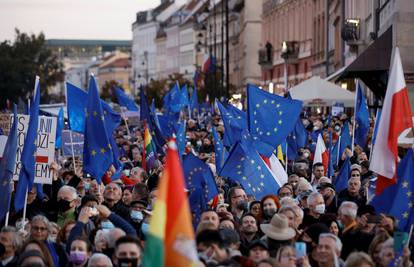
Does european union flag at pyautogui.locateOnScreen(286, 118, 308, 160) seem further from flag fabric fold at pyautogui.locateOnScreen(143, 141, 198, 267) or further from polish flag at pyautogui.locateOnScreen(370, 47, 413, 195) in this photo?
flag fabric fold at pyautogui.locateOnScreen(143, 141, 198, 267)

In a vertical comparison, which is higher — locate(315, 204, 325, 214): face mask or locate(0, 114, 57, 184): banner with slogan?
locate(0, 114, 57, 184): banner with slogan

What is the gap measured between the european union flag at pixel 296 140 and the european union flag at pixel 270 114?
3.50 m

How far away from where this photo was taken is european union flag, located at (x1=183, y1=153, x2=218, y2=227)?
50.9 ft

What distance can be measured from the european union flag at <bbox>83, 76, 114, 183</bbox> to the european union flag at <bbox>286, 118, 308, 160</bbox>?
4636mm

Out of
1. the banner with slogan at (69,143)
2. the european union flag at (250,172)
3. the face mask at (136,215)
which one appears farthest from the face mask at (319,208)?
the banner with slogan at (69,143)

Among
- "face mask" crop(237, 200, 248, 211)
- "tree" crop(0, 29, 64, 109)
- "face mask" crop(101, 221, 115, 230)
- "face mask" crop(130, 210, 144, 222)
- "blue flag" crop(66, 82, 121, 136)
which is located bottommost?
"tree" crop(0, 29, 64, 109)

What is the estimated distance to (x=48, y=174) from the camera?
17250mm

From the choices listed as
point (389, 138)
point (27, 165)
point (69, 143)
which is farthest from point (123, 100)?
point (389, 138)

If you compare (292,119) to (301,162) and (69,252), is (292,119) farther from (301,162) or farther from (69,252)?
(69,252)

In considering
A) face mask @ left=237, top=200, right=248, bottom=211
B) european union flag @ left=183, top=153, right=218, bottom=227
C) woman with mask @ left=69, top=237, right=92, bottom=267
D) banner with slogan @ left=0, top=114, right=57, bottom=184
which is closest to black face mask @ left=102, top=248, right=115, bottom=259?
woman with mask @ left=69, top=237, right=92, bottom=267

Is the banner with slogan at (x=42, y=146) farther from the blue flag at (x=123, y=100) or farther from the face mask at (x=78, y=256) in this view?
the blue flag at (x=123, y=100)

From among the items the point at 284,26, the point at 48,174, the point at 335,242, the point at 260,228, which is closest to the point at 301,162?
the point at 48,174

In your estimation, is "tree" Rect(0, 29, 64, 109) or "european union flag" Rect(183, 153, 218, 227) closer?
"european union flag" Rect(183, 153, 218, 227)

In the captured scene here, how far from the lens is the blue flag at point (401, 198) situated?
517 inches
